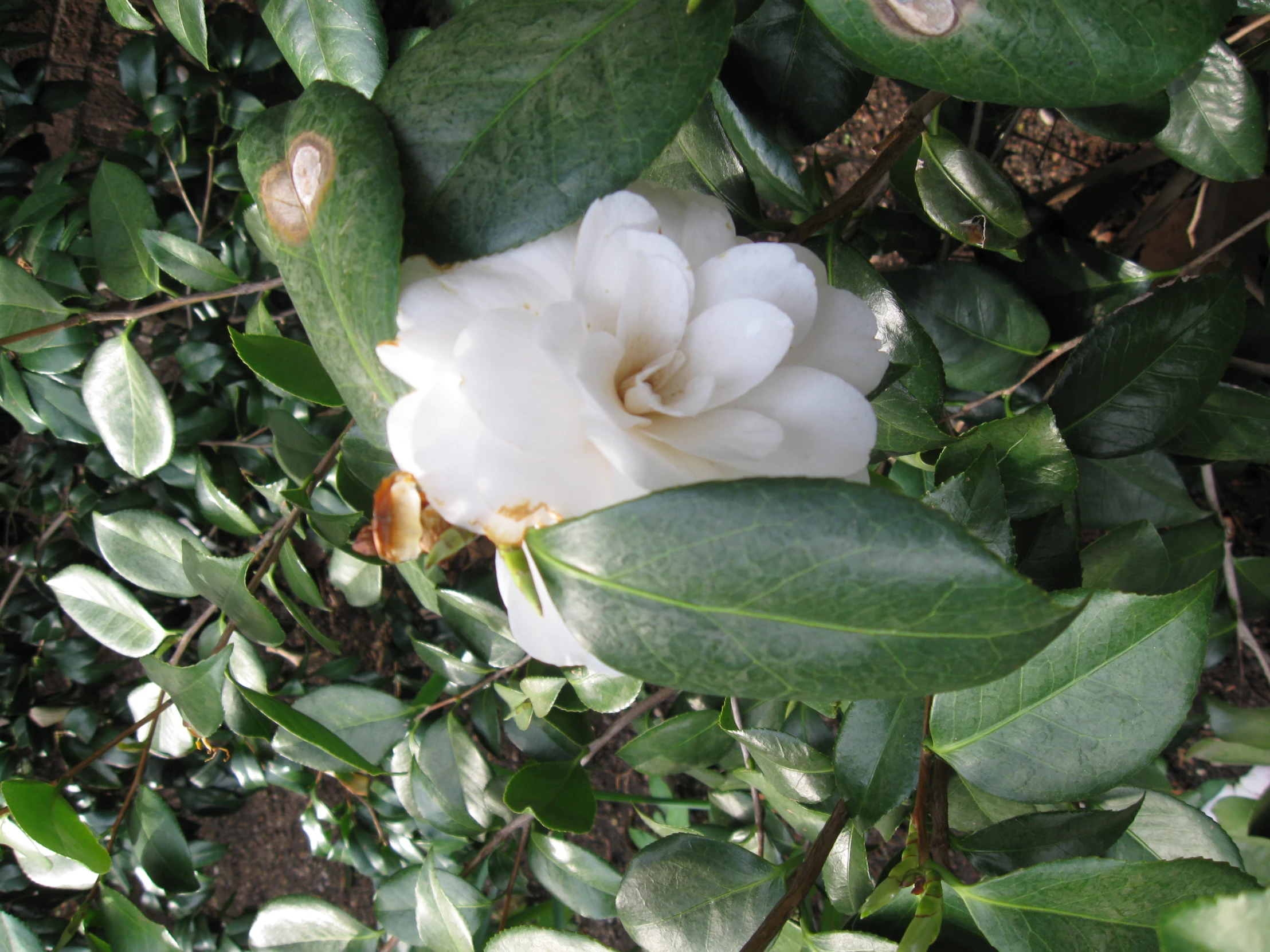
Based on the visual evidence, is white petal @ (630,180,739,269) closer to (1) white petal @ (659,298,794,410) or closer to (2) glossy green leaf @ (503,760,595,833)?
(1) white petal @ (659,298,794,410)

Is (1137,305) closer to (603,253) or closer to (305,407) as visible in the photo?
(603,253)

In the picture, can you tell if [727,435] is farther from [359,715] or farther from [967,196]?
[359,715]

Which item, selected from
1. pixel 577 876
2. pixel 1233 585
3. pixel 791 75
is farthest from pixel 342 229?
pixel 1233 585

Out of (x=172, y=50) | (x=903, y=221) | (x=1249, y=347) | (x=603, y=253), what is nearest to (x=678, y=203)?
(x=603, y=253)

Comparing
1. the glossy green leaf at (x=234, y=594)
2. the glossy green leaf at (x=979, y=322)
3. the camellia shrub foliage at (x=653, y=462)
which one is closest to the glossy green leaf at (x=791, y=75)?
the camellia shrub foliage at (x=653, y=462)

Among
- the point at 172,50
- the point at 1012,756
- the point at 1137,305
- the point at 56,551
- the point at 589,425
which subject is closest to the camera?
the point at 589,425

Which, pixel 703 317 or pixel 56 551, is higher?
pixel 703 317
